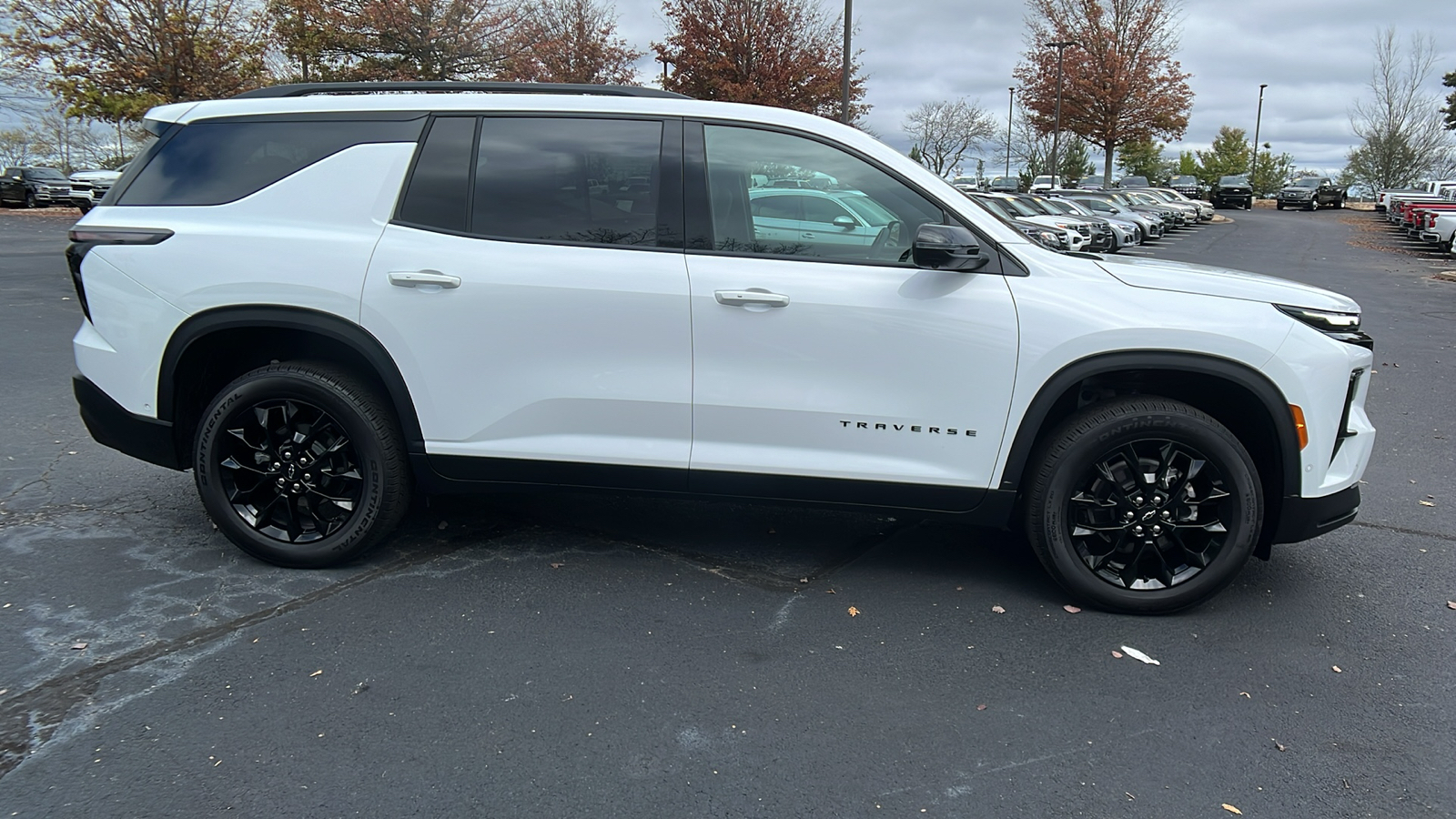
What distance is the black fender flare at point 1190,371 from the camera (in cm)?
345

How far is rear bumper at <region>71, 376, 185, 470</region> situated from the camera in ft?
12.9

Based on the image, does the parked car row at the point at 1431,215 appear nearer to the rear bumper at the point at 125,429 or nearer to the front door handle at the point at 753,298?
the front door handle at the point at 753,298

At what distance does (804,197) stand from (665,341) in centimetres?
76

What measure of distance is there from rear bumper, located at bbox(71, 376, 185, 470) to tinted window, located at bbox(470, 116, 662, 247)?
5.12ft

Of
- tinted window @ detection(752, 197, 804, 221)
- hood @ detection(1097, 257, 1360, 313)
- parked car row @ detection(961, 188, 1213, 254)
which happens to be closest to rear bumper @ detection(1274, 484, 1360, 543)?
hood @ detection(1097, 257, 1360, 313)

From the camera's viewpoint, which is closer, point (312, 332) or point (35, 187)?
point (312, 332)

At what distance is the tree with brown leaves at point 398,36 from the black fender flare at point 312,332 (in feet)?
85.2

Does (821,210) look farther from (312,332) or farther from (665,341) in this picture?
(312,332)

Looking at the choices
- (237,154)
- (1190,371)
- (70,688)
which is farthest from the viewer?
(237,154)

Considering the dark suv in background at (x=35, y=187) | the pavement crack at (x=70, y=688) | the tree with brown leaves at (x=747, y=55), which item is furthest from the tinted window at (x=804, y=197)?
the dark suv in background at (x=35, y=187)

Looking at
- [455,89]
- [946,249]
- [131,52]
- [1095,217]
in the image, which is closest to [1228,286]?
[946,249]

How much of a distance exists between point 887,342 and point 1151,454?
3.51 ft

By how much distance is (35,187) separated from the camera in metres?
35.1

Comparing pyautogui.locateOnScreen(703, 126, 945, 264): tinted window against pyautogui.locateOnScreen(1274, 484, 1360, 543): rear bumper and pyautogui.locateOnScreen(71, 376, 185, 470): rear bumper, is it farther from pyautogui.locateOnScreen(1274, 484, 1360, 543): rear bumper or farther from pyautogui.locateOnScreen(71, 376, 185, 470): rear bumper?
pyautogui.locateOnScreen(71, 376, 185, 470): rear bumper
